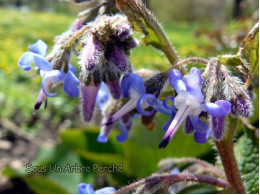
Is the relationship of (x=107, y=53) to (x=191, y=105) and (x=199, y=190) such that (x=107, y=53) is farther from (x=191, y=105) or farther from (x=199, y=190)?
(x=199, y=190)

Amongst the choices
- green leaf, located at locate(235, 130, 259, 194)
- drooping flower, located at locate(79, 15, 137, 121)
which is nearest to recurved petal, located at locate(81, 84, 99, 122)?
drooping flower, located at locate(79, 15, 137, 121)

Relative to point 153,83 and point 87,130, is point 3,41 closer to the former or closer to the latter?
point 87,130

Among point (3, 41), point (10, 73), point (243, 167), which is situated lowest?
point (243, 167)

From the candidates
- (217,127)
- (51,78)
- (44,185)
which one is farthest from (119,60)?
(44,185)

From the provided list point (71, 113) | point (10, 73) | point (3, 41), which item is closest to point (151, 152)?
point (71, 113)

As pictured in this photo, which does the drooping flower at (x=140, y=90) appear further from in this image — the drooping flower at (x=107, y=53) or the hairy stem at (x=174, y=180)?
the hairy stem at (x=174, y=180)

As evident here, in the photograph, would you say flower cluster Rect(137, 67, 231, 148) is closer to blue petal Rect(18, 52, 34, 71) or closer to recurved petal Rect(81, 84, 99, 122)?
recurved petal Rect(81, 84, 99, 122)
